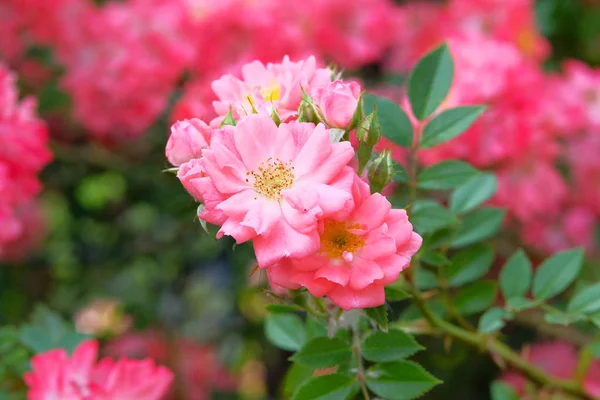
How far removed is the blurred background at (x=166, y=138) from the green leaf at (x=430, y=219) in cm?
26

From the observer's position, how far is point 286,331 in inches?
34.4

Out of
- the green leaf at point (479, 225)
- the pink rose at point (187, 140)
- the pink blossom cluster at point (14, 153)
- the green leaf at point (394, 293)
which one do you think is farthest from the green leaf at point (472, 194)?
the pink blossom cluster at point (14, 153)

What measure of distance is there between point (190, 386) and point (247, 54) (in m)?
0.83

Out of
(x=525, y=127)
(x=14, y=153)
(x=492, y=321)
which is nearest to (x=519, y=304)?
(x=492, y=321)

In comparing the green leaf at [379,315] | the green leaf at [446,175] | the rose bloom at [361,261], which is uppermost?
the rose bloom at [361,261]

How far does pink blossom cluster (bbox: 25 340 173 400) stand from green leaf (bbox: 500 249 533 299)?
42 cm

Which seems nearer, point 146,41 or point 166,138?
point 146,41

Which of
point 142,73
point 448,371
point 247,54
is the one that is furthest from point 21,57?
point 448,371

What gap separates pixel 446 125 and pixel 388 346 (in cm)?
27

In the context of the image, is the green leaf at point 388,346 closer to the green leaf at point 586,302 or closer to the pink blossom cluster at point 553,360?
the green leaf at point 586,302

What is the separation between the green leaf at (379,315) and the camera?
22.9 inches

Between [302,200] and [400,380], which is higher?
[302,200]

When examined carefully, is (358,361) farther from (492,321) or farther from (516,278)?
(516,278)

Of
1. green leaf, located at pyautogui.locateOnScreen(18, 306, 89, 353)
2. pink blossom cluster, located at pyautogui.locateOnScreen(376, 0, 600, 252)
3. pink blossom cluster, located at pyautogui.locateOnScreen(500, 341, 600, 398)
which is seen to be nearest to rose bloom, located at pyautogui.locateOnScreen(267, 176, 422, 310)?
green leaf, located at pyautogui.locateOnScreen(18, 306, 89, 353)
